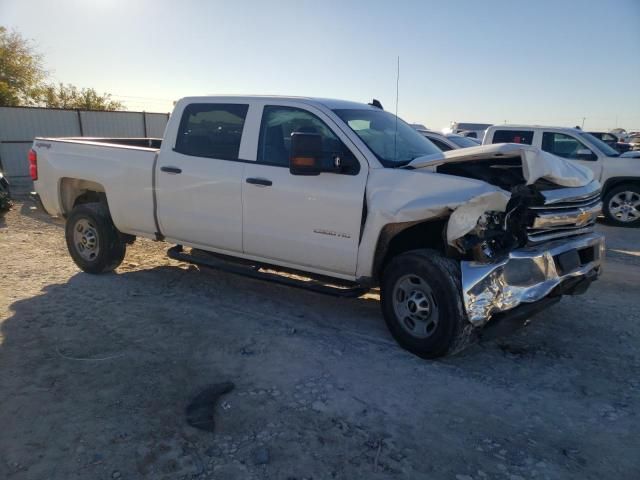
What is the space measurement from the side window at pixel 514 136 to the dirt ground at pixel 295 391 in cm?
593

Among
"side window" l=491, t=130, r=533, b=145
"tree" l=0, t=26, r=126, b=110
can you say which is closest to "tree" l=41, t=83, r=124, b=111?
"tree" l=0, t=26, r=126, b=110

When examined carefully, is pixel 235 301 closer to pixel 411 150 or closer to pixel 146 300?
pixel 146 300

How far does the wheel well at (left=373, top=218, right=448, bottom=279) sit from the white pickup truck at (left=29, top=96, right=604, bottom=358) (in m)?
0.01

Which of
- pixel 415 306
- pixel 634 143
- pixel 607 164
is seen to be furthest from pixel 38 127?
pixel 634 143

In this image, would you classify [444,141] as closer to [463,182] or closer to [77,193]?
[463,182]

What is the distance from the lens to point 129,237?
20.5 feet

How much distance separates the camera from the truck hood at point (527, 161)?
378 centimetres

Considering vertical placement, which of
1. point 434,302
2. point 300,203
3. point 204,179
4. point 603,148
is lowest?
point 434,302

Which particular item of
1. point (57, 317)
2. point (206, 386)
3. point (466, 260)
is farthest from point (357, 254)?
point (57, 317)

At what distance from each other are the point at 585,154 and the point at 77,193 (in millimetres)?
9400

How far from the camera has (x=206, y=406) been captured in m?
3.35

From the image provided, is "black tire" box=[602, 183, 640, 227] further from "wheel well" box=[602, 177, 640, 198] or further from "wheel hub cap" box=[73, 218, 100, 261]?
"wheel hub cap" box=[73, 218, 100, 261]

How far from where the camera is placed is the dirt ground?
2.83 meters

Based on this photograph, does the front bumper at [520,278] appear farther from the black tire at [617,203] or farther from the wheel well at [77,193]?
the black tire at [617,203]
